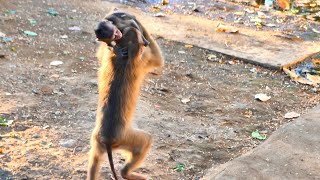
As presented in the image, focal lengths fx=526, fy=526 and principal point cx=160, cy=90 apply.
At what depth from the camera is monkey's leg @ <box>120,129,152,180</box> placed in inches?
136

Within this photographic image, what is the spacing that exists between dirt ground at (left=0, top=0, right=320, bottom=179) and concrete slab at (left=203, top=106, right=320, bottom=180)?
0.93ft

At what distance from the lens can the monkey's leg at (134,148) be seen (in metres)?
3.46

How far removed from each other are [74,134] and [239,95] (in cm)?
192

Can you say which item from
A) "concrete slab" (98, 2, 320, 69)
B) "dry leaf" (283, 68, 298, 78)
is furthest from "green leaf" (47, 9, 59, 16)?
"dry leaf" (283, 68, 298, 78)

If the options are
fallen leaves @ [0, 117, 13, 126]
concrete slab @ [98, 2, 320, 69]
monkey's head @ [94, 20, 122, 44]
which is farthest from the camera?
concrete slab @ [98, 2, 320, 69]

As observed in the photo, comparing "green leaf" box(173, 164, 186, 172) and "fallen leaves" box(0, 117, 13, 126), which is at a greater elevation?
"fallen leaves" box(0, 117, 13, 126)

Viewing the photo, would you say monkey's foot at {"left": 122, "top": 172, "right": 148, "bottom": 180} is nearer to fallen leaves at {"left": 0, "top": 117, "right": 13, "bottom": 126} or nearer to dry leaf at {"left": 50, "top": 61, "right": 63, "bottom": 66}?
fallen leaves at {"left": 0, "top": 117, "right": 13, "bottom": 126}

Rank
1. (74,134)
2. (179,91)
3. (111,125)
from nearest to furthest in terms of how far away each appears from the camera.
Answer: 1. (111,125)
2. (74,134)
3. (179,91)

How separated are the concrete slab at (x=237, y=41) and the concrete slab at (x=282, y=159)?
6.07 feet

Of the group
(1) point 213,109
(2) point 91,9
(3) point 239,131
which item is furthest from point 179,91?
(2) point 91,9

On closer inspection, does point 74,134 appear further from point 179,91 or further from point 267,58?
point 267,58

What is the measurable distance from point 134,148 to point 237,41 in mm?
3734

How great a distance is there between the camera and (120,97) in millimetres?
3414

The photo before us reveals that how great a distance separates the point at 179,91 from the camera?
5.50 meters
